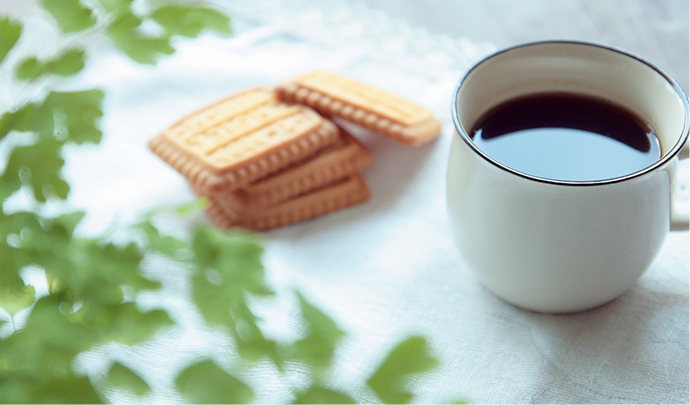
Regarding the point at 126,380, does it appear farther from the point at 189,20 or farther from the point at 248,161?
the point at 248,161

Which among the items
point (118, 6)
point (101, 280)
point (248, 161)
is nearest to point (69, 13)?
point (118, 6)

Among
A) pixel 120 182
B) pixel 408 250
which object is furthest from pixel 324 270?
pixel 120 182

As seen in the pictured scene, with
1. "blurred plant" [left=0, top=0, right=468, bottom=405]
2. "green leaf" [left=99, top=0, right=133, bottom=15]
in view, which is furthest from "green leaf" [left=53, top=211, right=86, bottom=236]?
"green leaf" [left=99, top=0, right=133, bottom=15]

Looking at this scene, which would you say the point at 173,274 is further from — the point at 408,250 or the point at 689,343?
the point at 689,343

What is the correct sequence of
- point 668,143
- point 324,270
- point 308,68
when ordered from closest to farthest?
point 668,143 → point 324,270 → point 308,68

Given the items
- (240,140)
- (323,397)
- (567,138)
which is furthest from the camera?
(240,140)

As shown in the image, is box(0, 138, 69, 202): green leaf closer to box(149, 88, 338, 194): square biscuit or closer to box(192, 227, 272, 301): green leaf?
box(192, 227, 272, 301): green leaf
